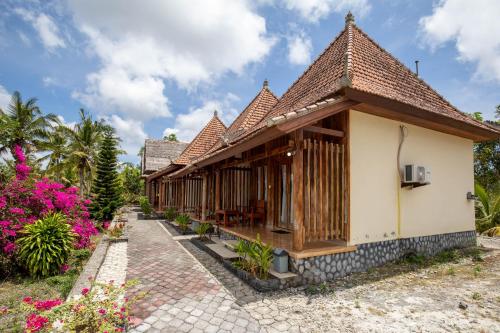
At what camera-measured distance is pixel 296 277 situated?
4.80 metres

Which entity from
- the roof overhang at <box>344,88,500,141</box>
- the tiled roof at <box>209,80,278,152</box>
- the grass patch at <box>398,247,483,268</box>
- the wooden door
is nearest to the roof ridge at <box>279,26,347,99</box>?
the tiled roof at <box>209,80,278,152</box>

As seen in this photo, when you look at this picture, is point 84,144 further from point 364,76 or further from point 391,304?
point 391,304

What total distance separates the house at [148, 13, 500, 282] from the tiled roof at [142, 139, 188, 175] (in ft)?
54.8

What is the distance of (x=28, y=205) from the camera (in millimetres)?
6668

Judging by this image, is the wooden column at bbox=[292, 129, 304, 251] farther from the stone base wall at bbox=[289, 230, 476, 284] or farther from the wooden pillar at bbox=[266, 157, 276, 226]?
the wooden pillar at bbox=[266, 157, 276, 226]

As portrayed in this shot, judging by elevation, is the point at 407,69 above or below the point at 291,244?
above

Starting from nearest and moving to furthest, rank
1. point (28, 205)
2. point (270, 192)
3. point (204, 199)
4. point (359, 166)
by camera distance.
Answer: point (359, 166) → point (28, 205) → point (270, 192) → point (204, 199)

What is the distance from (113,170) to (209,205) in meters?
9.15

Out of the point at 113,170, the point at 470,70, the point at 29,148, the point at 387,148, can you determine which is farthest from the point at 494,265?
the point at 29,148

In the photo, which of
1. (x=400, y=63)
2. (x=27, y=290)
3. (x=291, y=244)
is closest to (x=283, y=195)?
(x=291, y=244)

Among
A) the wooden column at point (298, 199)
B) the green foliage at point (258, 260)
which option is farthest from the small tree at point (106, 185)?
the wooden column at point (298, 199)

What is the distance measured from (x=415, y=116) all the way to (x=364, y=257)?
136 inches

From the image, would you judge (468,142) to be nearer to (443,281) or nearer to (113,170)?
(443,281)

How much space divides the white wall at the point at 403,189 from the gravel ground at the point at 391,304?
1.05 m
